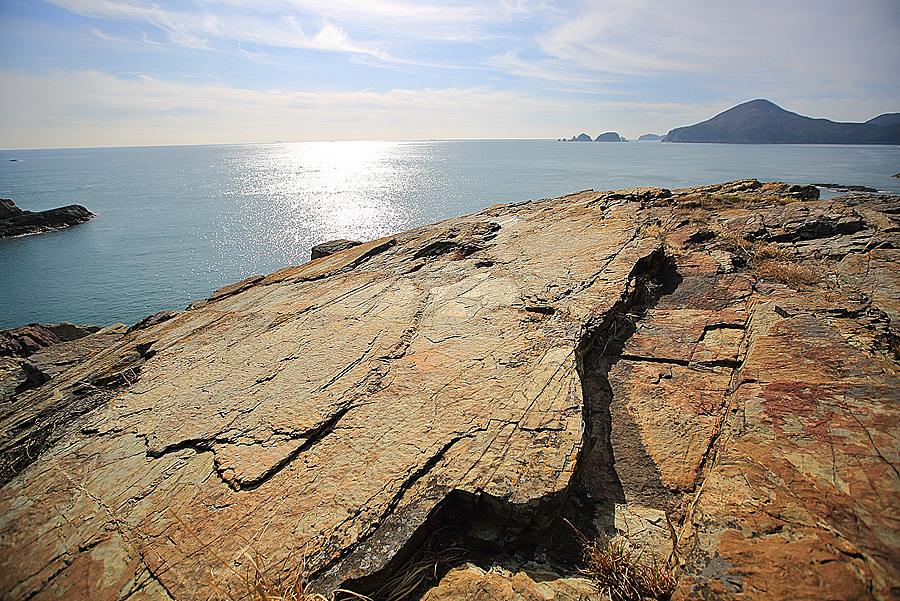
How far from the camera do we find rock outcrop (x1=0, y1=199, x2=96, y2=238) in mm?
45094

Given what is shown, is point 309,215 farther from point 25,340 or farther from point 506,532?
point 506,532

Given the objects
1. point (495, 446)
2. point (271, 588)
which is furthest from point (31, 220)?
point (495, 446)

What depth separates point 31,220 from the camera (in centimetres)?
4688

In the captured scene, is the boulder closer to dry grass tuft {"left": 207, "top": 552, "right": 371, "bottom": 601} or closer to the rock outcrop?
the rock outcrop

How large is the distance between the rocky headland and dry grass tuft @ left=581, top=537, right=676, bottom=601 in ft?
0.20

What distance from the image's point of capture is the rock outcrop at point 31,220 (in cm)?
4509

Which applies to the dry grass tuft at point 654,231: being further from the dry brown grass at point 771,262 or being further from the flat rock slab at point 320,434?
the dry brown grass at point 771,262

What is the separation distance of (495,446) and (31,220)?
67.0m

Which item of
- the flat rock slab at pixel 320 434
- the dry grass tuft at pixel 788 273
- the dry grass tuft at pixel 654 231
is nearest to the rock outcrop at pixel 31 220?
the flat rock slab at pixel 320 434

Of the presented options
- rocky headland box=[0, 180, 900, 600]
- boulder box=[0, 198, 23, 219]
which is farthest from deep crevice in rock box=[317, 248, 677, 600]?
boulder box=[0, 198, 23, 219]

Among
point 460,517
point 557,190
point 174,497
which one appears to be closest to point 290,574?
point 460,517

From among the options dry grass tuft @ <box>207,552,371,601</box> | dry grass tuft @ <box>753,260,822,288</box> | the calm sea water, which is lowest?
the calm sea water

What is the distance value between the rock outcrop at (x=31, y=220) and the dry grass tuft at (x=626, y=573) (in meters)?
65.3

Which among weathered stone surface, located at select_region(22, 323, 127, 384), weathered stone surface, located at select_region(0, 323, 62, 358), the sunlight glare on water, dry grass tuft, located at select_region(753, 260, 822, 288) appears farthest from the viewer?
the sunlight glare on water
